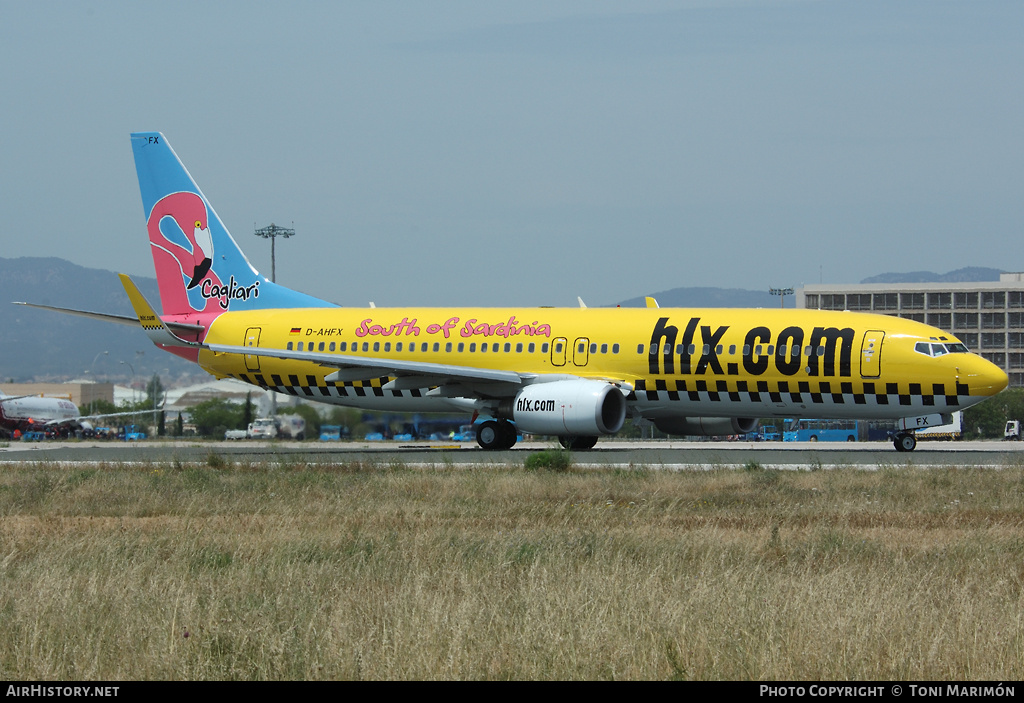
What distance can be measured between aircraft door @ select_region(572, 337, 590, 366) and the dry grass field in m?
15.1

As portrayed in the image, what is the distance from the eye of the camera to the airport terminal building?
166875 millimetres

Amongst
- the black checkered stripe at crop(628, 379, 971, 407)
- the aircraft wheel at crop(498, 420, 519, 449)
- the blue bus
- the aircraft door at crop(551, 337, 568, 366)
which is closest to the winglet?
the aircraft wheel at crop(498, 420, 519, 449)

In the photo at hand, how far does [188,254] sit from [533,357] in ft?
41.4

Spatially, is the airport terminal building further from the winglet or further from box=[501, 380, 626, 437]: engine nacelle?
box=[501, 380, 626, 437]: engine nacelle

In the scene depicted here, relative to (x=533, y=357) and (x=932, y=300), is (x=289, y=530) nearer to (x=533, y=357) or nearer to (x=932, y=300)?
(x=533, y=357)

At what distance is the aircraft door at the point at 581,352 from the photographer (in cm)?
3222

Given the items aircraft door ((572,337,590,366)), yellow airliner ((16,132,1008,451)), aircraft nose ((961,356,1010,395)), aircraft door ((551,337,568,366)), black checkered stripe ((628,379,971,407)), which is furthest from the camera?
aircraft door ((551,337,568,366))

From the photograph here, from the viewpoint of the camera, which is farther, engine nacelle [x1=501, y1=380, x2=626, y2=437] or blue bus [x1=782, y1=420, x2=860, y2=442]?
blue bus [x1=782, y1=420, x2=860, y2=442]

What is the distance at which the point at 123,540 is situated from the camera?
40.6 ft

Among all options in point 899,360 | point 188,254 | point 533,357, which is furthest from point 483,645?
point 188,254

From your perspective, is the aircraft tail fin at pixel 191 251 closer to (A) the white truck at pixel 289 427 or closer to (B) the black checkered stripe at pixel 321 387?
(B) the black checkered stripe at pixel 321 387

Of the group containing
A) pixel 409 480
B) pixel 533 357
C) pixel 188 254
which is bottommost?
pixel 409 480

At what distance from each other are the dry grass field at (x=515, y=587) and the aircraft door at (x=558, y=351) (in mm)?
15349

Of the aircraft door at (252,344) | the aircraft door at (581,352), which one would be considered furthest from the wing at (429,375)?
the aircraft door at (252,344)
